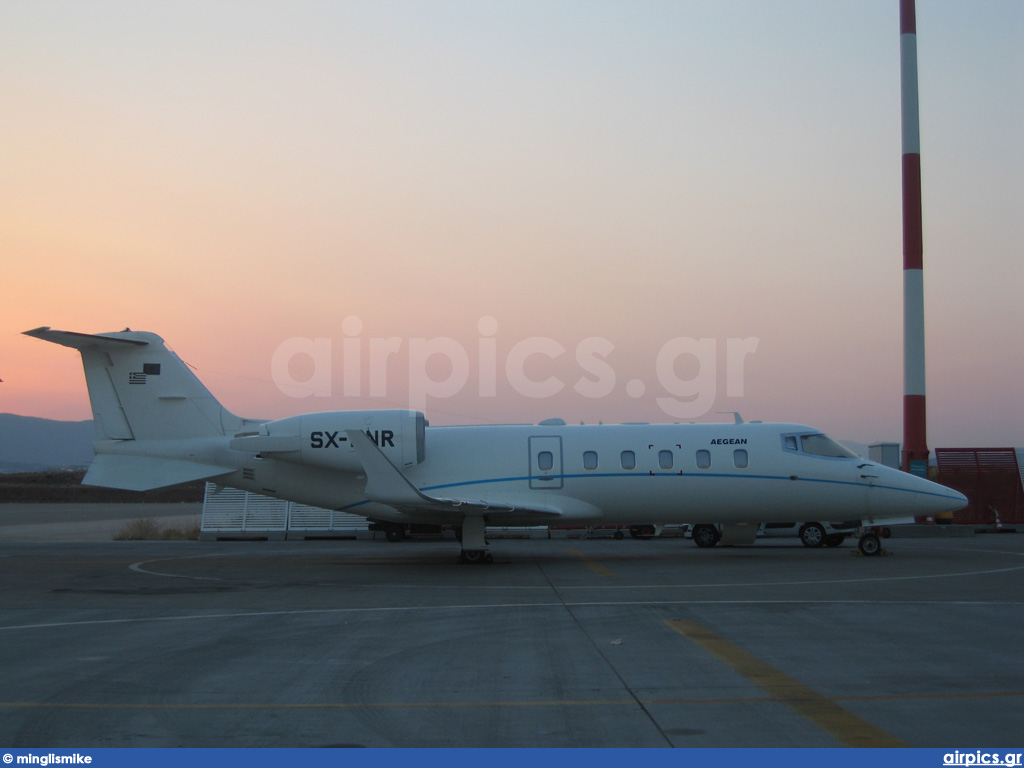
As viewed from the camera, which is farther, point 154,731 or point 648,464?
point 648,464

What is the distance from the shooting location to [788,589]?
47.7 ft

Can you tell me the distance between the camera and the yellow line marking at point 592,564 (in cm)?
1750

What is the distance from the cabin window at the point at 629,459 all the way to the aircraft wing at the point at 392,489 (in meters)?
3.11

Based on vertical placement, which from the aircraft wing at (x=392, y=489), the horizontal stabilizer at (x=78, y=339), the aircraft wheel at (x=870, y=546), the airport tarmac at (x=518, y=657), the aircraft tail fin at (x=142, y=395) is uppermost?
the horizontal stabilizer at (x=78, y=339)

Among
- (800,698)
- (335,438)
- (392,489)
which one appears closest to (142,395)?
(335,438)

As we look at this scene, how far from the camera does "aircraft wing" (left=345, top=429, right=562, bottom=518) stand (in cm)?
1775

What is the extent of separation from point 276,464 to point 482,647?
40.5ft

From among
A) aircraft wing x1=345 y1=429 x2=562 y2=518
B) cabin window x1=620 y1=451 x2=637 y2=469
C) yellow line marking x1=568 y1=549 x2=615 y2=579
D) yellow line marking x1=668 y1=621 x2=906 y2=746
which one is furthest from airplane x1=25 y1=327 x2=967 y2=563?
yellow line marking x1=668 y1=621 x2=906 y2=746

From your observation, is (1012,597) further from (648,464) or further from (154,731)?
(154,731)

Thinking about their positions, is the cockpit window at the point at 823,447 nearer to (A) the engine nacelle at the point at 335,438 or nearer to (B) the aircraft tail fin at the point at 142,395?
(A) the engine nacelle at the point at 335,438

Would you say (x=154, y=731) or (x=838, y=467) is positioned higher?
(x=838, y=467)

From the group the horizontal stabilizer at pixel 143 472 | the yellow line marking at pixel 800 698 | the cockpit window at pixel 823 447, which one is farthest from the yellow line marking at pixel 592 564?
the horizontal stabilizer at pixel 143 472

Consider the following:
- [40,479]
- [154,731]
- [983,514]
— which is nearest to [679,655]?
[154,731]

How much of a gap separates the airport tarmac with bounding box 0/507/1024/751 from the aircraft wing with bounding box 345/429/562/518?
60.4 inches
